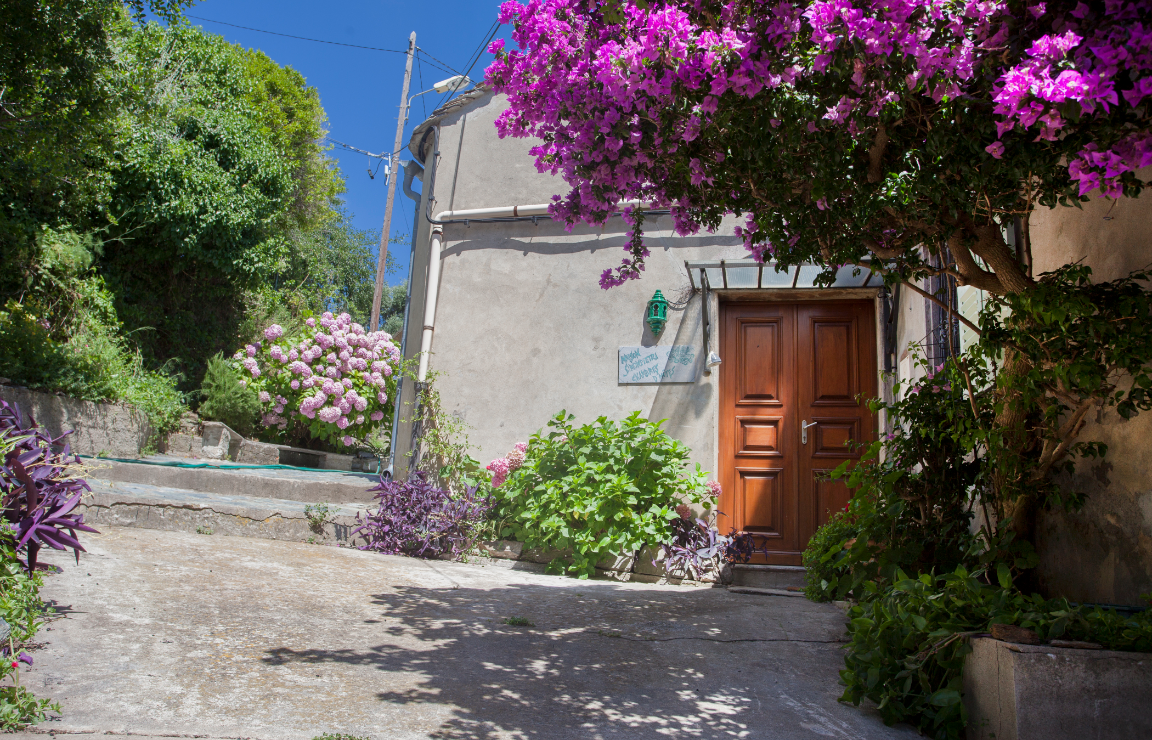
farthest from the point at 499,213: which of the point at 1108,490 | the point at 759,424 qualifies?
the point at 1108,490

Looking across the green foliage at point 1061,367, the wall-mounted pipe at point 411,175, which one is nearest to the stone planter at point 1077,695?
the green foliage at point 1061,367

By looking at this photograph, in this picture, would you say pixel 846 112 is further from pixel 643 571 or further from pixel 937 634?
pixel 643 571

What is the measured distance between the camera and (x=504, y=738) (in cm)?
196

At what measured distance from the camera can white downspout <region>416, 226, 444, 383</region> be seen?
6.65 metres

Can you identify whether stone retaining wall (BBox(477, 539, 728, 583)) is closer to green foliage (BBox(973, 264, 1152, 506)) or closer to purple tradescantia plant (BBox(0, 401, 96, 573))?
green foliage (BBox(973, 264, 1152, 506))

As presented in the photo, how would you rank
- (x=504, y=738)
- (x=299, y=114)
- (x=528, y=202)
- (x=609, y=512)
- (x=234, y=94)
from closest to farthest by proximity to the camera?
(x=504, y=738) → (x=609, y=512) → (x=528, y=202) → (x=234, y=94) → (x=299, y=114)

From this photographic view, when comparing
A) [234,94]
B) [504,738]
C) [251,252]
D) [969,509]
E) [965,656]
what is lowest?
[504,738]

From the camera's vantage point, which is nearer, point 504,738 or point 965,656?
point 504,738

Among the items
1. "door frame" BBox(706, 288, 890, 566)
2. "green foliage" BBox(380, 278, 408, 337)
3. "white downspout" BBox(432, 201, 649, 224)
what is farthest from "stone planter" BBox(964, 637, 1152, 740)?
"green foliage" BBox(380, 278, 408, 337)

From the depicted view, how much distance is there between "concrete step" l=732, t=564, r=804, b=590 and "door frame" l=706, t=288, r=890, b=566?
138 mm

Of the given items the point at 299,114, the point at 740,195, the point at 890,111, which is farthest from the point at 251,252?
the point at 890,111

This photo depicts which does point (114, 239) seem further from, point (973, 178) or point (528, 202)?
point (973, 178)

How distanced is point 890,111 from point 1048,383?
3.93ft

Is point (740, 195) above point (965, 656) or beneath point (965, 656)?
above
